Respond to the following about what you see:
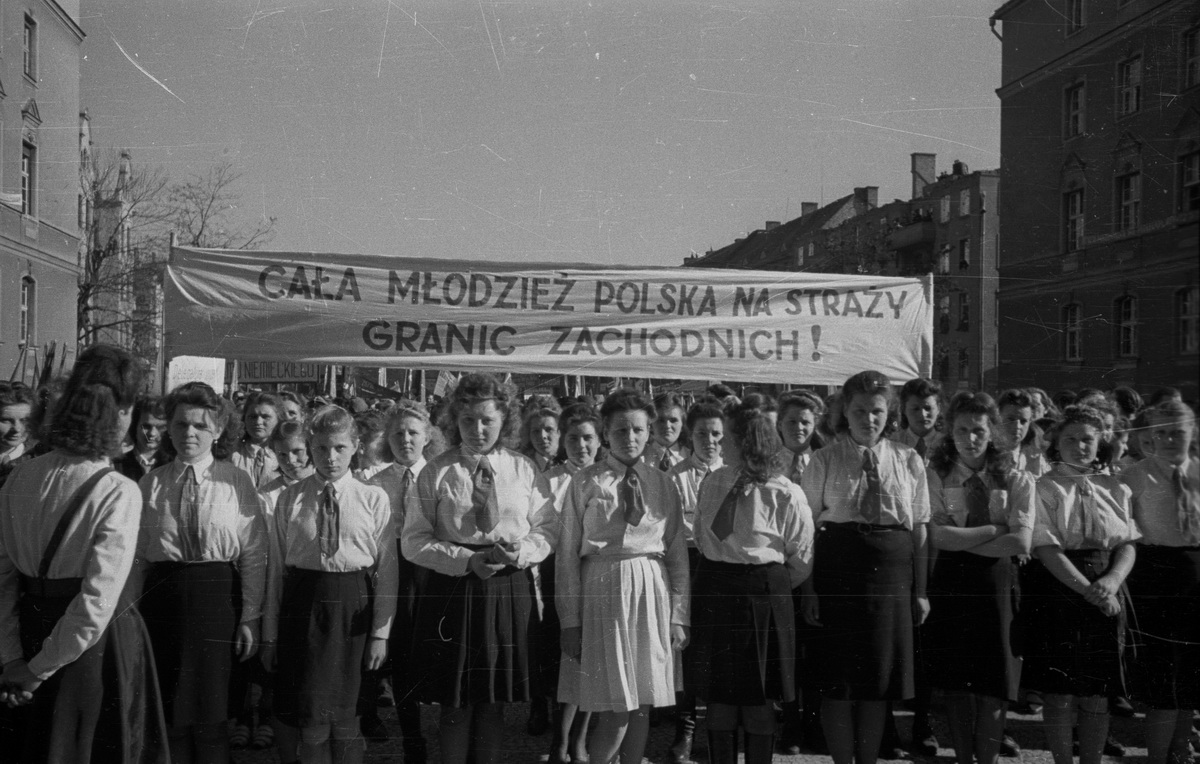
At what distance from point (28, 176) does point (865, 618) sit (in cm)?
463

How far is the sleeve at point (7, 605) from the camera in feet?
9.18

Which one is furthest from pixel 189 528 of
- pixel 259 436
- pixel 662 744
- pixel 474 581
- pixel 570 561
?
A: pixel 662 744

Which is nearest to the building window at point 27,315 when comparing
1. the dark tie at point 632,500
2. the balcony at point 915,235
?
the dark tie at point 632,500

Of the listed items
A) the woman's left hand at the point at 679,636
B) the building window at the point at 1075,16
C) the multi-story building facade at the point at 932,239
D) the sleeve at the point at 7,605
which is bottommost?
the woman's left hand at the point at 679,636

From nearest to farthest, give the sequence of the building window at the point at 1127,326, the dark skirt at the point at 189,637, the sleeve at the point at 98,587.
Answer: the sleeve at the point at 98,587, the dark skirt at the point at 189,637, the building window at the point at 1127,326

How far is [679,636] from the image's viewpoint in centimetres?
366

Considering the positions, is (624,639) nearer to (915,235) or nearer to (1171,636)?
(1171,636)

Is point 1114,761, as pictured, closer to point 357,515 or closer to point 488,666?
point 488,666

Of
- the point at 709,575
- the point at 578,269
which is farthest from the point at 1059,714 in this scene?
the point at 578,269

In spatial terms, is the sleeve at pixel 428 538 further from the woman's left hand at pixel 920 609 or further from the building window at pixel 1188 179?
the building window at pixel 1188 179

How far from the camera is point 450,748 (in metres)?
3.62

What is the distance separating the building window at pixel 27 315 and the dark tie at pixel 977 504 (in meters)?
6.04

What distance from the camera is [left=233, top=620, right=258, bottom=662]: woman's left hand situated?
350 cm

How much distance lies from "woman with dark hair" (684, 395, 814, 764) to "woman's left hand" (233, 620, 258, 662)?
5.93 ft
